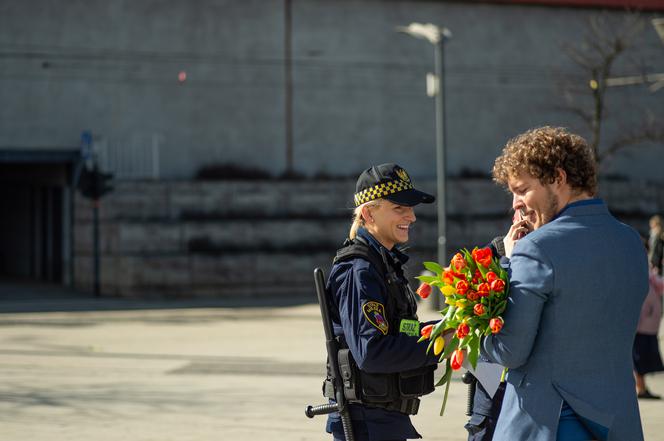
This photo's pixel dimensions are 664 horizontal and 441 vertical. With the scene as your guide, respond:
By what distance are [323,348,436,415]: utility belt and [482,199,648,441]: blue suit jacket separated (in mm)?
783

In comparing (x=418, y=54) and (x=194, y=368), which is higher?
(x=418, y=54)

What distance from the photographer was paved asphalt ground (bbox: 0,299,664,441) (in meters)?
9.02

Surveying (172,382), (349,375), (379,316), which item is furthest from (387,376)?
(172,382)

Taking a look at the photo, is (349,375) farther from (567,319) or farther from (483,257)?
(567,319)

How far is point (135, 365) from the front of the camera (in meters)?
13.5

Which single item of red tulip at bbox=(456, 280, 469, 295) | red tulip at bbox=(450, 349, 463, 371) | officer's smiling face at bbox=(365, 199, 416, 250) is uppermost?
officer's smiling face at bbox=(365, 199, 416, 250)

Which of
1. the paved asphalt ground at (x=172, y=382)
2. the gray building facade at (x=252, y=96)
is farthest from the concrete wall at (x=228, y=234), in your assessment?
the paved asphalt ground at (x=172, y=382)

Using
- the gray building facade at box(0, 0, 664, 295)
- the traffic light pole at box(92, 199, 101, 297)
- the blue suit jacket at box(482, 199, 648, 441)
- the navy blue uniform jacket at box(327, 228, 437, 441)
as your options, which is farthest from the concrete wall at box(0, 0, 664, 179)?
the blue suit jacket at box(482, 199, 648, 441)

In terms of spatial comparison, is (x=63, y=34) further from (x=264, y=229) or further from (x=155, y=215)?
(x=264, y=229)

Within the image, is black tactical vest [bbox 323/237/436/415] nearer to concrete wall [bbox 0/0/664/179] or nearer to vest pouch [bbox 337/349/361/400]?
vest pouch [bbox 337/349/361/400]

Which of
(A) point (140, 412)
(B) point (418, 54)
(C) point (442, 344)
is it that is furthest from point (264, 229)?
(C) point (442, 344)

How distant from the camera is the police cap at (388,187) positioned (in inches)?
181

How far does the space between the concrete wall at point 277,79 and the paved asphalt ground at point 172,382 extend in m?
10.1

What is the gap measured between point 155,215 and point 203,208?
1229mm
